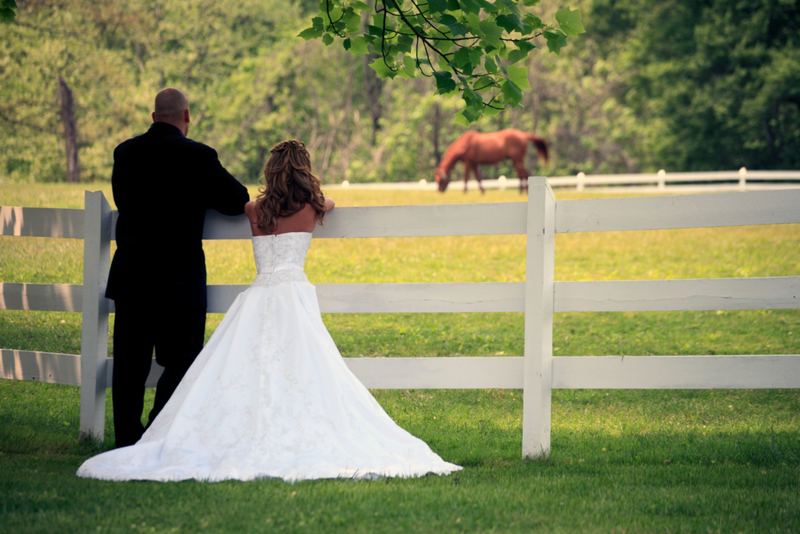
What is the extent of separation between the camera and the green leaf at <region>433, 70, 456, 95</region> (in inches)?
210

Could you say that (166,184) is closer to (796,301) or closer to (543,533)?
(543,533)

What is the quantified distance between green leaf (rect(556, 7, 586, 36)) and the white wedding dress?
106 inches

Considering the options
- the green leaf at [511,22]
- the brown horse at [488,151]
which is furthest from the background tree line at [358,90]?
the green leaf at [511,22]

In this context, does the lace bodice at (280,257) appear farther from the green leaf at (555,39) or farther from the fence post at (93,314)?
the green leaf at (555,39)

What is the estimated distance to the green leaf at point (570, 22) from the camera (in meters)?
4.98

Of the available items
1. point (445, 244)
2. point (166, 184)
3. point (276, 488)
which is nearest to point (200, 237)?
point (166, 184)

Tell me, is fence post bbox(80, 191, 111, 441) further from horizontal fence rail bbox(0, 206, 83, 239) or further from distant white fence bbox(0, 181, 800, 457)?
horizontal fence rail bbox(0, 206, 83, 239)

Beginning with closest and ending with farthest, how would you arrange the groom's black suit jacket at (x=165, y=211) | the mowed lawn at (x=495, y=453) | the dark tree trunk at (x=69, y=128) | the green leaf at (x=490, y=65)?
the mowed lawn at (x=495, y=453)
the groom's black suit jacket at (x=165, y=211)
the green leaf at (x=490, y=65)
the dark tree trunk at (x=69, y=128)

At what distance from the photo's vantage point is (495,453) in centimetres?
467

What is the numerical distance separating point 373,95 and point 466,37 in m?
40.8

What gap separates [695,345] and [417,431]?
4876 mm

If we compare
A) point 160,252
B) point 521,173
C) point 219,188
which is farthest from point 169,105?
point 521,173

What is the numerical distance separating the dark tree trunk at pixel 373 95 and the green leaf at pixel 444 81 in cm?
3906

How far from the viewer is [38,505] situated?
3.45m
